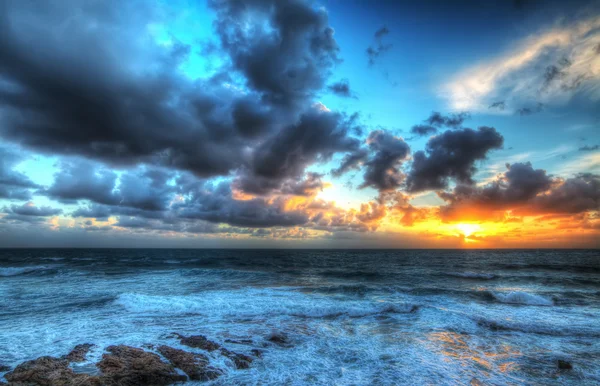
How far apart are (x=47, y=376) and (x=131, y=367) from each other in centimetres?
190

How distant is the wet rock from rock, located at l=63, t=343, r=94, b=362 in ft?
13.9

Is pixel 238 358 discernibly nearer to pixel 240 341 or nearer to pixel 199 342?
pixel 240 341

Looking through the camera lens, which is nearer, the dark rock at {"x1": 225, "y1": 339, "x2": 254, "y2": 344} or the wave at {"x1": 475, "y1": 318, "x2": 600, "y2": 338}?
the dark rock at {"x1": 225, "y1": 339, "x2": 254, "y2": 344}

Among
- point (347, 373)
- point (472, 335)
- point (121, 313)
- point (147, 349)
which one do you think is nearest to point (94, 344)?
point (147, 349)

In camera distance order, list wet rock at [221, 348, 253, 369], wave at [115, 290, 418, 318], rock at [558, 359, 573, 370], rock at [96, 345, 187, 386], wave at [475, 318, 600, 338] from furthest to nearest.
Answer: wave at [115, 290, 418, 318] < wave at [475, 318, 600, 338] < rock at [558, 359, 573, 370] < wet rock at [221, 348, 253, 369] < rock at [96, 345, 187, 386]

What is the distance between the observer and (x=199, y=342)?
35.0 ft

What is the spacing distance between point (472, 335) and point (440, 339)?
1879 mm

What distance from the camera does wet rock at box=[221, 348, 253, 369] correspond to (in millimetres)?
8938

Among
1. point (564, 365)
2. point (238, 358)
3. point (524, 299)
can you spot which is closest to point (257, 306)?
point (238, 358)

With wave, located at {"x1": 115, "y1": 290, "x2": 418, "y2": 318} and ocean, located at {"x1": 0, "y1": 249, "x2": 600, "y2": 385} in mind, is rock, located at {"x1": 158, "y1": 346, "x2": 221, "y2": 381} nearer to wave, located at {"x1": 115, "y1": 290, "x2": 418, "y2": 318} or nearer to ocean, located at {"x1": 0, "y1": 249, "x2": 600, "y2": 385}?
ocean, located at {"x1": 0, "y1": 249, "x2": 600, "y2": 385}

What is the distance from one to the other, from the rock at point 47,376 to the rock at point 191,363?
206cm

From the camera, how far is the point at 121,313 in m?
15.2

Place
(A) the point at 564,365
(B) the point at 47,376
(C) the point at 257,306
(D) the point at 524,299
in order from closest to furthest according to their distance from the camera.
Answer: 1. (B) the point at 47,376
2. (A) the point at 564,365
3. (C) the point at 257,306
4. (D) the point at 524,299

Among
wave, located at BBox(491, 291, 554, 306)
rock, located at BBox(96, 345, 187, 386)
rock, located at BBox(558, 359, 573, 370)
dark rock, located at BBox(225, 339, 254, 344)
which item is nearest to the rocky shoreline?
rock, located at BBox(96, 345, 187, 386)
